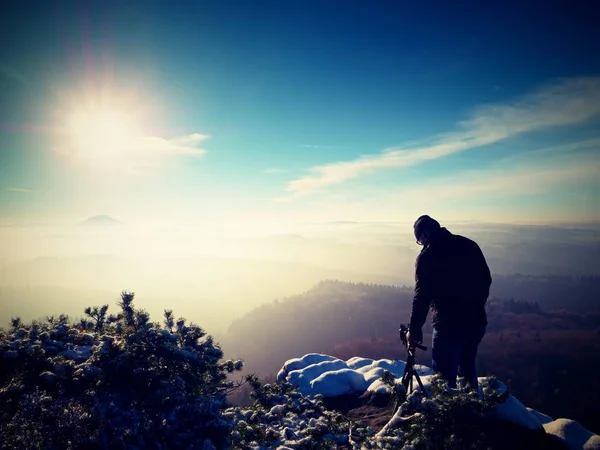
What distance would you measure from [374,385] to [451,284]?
4785mm

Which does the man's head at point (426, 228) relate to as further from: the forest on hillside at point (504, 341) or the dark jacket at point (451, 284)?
the forest on hillside at point (504, 341)

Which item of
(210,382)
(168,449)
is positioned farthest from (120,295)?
(168,449)

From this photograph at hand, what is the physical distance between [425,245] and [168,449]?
6.64 meters

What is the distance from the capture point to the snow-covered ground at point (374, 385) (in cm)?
621

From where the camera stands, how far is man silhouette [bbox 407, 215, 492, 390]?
23.7ft

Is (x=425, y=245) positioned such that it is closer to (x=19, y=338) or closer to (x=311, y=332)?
(x=19, y=338)

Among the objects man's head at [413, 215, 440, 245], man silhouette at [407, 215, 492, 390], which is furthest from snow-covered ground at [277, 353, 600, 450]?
man's head at [413, 215, 440, 245]

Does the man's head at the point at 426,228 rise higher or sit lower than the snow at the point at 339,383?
higher

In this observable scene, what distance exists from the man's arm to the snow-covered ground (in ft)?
3.38

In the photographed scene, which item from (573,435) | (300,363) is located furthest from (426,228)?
(300,363)

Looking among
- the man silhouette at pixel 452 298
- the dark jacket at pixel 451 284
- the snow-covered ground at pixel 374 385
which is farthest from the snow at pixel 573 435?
the dark jacket at pixel 451 284

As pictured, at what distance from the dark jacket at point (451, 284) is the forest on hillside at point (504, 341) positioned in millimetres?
72284

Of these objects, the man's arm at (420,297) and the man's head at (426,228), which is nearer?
the man's arm at (420,297)

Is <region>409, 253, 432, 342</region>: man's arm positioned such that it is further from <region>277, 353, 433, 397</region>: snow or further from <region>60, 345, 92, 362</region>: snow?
<region>60, 345, 92, 362</region>: snow
